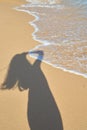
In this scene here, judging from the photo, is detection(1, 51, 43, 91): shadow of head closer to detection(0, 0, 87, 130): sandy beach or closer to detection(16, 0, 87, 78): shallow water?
detection(0, 0, 87, 130): sandy beach

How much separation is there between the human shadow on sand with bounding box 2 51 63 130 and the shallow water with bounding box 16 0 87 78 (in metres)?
0.50

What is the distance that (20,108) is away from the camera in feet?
13.2

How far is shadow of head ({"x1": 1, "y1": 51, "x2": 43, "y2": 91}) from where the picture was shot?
4590mm

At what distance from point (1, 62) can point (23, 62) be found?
16.4 inches

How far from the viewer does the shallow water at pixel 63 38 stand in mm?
5547

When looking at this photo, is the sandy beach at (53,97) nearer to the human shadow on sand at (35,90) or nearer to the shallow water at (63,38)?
the human shadow on sand at (35,90)

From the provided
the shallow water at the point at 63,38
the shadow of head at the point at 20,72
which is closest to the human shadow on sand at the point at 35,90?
the shadow of head at the point at 20,72

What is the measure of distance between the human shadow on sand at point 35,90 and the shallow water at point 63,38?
50cm

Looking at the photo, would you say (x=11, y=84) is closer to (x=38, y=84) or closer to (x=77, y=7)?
(x=38, y=84)

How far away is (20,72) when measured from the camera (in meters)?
4.95

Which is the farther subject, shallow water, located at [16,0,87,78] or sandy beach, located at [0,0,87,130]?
shallow water, located at [16,0,87,78]

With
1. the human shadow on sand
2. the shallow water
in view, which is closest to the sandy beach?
the human shadow on sand

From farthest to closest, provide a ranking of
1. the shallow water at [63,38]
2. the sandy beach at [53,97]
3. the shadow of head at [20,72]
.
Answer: the shallow water at [63,38] < the shadow of head at [20,72] < the sandy beach at [53,97]

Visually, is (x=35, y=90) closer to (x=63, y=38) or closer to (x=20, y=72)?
(x=20, y=72)
